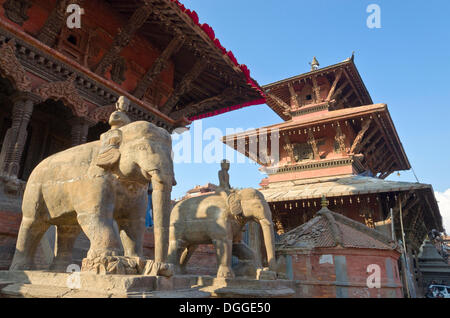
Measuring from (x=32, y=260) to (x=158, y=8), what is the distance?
6345 millimetres

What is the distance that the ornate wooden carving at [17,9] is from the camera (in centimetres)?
679

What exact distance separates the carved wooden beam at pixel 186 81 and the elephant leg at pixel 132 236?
7251 mm

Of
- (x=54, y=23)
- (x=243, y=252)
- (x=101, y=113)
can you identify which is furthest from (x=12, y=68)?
(x=243, y=252)

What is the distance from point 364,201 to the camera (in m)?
13.6

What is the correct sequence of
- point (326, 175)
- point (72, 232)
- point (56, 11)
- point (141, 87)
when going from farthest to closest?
point (326, 175) → point (141, 87) → point (56, 11) → point (72, 232)

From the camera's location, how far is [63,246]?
3.85 m

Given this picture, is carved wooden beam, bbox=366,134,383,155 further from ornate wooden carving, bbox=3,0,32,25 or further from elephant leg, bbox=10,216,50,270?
elephant leg, bbox=10,216,50,270

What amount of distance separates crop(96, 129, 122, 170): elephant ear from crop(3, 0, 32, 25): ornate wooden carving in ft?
18.4

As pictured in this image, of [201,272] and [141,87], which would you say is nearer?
[201,272]

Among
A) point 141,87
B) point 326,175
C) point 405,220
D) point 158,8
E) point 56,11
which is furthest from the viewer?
point 326,175

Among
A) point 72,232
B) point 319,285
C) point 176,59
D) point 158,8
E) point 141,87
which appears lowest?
point 319,285

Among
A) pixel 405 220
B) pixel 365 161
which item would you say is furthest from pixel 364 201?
pixel 365 161

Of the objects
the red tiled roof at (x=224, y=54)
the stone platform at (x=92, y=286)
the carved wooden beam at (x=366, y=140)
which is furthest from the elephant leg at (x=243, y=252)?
the carved wooden beam at (x=366, y=140)

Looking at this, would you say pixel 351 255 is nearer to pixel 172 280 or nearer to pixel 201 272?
pixel 201 272
